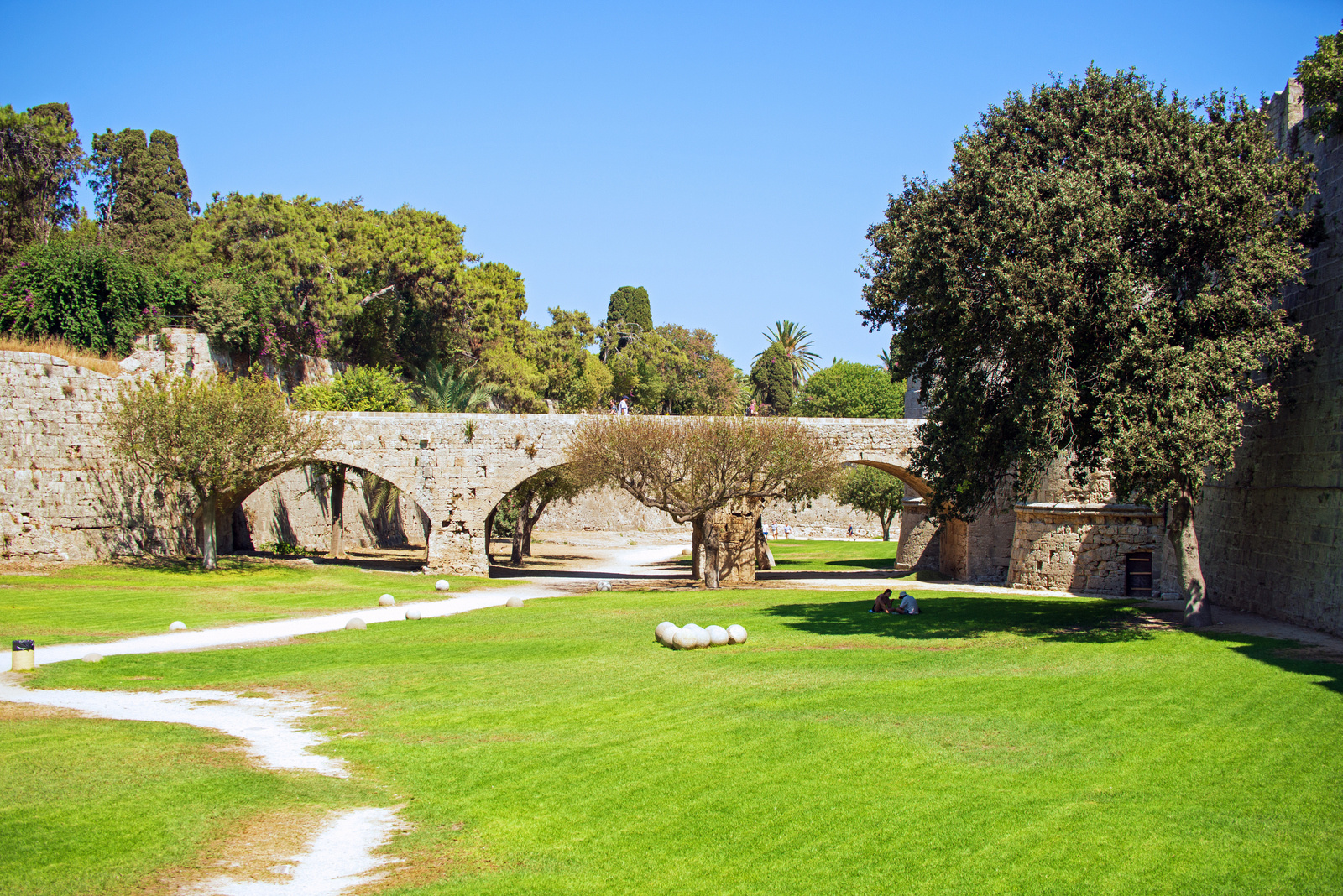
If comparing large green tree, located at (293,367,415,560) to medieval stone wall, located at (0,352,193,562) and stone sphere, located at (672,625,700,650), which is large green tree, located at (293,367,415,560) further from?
stone sphere, located at (672,625,700,650)

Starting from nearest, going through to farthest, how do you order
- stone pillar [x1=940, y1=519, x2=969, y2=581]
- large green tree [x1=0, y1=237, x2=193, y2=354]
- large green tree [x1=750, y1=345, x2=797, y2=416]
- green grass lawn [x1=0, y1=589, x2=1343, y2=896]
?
green grass lawn [x1=0, y1=589, x2=1343, y2=896] < stone pillar [x1=940, y1=519, x2=969, y2=581] < large green tree [x1=0, y1=237, x2=193, y2=354] < large green tree [x1=750, y1=345, x2=797, y2=416]

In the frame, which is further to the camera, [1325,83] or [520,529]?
[520,529]

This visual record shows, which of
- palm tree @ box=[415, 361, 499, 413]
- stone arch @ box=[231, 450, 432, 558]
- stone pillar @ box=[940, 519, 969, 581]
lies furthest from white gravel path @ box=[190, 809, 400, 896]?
palm tree @ box=[415, 361, 499, 413]

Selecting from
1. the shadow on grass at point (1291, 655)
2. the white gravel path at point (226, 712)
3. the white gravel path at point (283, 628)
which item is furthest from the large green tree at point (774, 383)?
the white gravel path at point (226, 712)

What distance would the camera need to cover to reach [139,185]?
4809 cm

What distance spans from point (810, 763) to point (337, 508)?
1383 inches

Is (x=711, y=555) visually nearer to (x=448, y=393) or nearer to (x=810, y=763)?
(x=448, y=393)

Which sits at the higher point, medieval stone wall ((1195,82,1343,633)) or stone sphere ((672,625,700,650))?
medieval stone wall ((1195,82,1343,633))

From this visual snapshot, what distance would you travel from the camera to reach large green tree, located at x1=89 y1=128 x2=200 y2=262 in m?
47.3

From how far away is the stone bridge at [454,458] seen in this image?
3294 centimetres

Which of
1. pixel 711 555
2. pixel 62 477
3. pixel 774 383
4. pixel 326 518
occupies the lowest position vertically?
pixel 711 555

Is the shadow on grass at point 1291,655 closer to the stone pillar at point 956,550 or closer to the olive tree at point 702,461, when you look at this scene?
the olive tree at point 702,461

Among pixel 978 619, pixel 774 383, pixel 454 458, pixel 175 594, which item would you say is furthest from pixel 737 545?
pixel 774 383

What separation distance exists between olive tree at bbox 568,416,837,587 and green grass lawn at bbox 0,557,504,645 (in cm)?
598
